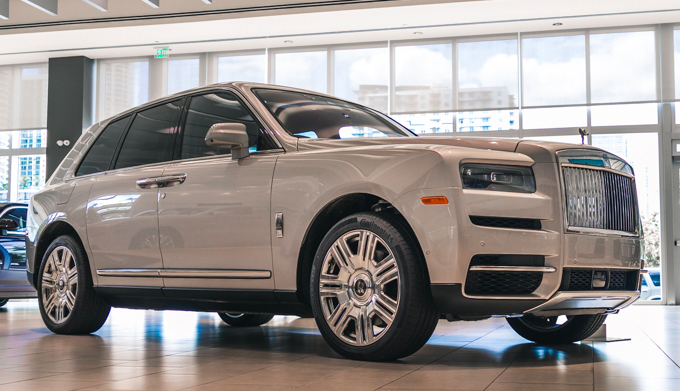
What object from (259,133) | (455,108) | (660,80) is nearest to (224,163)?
(259,133)

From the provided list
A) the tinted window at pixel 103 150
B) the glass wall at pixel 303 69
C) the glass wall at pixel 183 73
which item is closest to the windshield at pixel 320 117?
the tinted window at pixel 103 150

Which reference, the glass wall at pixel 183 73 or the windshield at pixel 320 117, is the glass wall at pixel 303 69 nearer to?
the glass wall at pixel 183 73

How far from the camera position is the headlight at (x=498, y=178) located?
3.38 m

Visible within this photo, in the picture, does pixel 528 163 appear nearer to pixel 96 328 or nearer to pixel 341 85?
pixel 96 328

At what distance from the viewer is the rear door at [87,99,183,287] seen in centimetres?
466

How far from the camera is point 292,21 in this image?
44.4ft

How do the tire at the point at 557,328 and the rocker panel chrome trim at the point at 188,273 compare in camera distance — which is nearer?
the rocker panel chrome trim at the point at 188,273

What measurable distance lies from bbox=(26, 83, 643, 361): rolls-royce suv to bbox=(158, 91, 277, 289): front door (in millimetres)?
11

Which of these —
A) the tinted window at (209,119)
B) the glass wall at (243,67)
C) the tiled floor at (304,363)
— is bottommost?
the tiled floor at (304,363)

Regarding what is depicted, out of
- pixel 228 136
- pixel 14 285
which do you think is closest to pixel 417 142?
pixel 228 136

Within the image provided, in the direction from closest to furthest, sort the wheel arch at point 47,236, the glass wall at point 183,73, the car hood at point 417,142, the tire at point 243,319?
the car hood at point 417,142 < the wheel arch at point 47,236 < the tire at point 243,319 < the glass wall at point 183,73

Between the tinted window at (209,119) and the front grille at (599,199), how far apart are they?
6.15 ft

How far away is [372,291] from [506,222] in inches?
28.9

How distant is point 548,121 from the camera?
1405 cm
